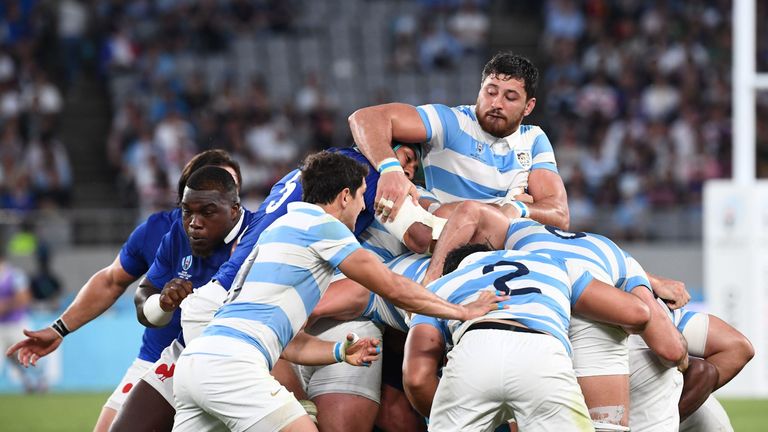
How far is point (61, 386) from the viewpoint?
15.4 metres

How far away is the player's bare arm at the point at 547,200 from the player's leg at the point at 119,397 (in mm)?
2401

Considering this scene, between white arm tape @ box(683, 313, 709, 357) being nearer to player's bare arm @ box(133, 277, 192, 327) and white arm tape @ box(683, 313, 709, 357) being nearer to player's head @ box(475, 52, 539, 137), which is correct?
player's head @ box(475, 52, 539, 137)

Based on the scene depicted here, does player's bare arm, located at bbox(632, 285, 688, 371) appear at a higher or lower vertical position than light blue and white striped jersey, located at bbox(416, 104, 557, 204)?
lower

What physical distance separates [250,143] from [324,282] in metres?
13.0

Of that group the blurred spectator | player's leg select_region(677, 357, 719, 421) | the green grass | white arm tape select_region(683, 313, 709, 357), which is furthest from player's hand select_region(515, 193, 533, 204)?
the blurred spectator

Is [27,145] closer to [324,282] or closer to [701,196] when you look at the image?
[701,196]

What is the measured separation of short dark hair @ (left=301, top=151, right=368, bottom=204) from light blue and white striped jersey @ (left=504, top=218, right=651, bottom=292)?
989 millimetres

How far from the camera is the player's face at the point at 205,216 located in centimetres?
616

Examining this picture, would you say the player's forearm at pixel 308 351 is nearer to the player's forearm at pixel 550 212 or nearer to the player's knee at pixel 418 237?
the player's knee at pixel 418 237

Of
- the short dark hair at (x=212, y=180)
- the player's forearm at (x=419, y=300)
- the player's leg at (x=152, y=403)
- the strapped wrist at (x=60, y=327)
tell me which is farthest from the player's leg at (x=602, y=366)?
the strapped wrist at (x=60, y=327)

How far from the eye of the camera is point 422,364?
5.75 metres

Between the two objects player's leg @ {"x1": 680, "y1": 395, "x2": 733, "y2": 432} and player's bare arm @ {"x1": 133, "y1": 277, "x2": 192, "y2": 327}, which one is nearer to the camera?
Result: player's bare arm @ {"x1": 133, "y1": 277, "x2": 192, "y2": 327}

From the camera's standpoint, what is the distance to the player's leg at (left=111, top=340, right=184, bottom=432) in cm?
614

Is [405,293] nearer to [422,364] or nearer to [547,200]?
[422,364]
